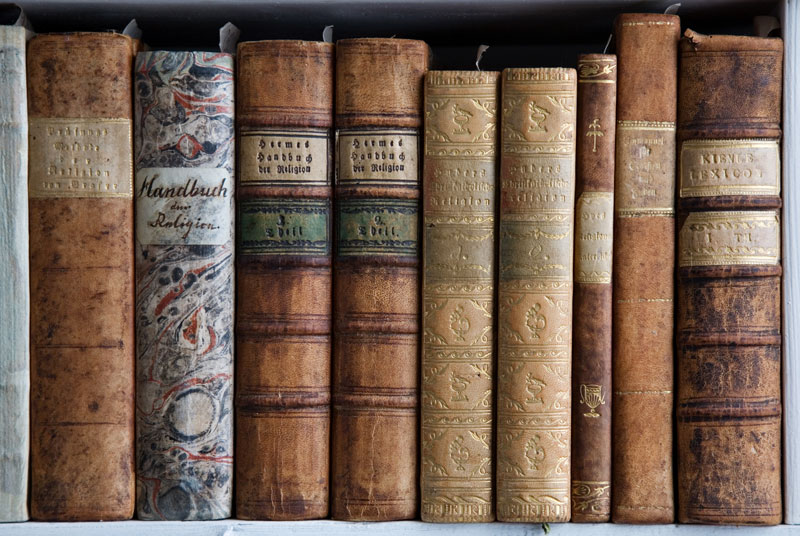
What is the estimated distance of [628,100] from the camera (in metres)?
0.78

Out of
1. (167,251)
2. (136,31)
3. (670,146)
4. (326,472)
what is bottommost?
(326,472)

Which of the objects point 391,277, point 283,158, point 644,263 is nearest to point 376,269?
point 391,277

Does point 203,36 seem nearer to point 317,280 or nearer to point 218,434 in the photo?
point 317,280

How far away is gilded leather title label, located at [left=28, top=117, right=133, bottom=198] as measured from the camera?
2.52 feet

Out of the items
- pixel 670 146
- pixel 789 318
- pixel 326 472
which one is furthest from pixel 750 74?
pixel 326 472

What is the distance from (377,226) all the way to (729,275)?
1.13 ft

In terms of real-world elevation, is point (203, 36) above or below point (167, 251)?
above

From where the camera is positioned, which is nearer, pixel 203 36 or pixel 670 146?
pixel 670 146

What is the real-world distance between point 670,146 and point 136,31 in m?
0.56

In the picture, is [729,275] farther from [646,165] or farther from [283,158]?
[283,158]

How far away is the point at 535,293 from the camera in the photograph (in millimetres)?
770

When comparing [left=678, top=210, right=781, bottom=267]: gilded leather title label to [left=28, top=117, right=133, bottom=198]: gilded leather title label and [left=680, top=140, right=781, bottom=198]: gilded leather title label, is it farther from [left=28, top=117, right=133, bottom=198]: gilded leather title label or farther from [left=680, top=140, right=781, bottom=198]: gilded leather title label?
[left=28, top=117, right=133, bottom=198]: gilded leather title label

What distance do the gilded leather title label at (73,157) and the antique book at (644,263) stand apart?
492mm

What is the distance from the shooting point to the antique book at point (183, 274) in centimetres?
77
